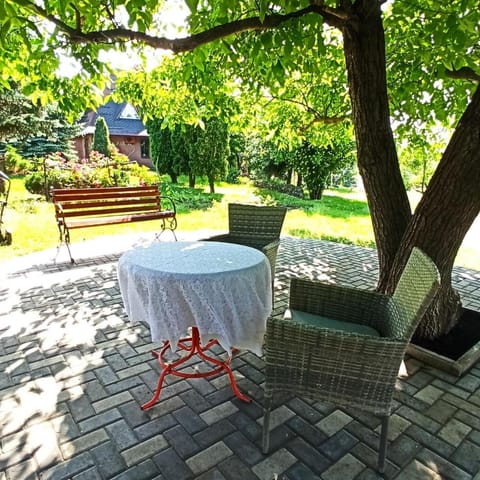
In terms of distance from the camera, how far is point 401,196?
3051 mm

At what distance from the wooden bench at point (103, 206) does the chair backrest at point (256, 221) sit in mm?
2442

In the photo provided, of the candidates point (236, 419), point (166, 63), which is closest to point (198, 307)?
point (236, 419)

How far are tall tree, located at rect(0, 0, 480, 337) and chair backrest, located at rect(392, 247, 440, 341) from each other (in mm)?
834

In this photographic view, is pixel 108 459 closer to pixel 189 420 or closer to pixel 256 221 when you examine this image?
pixel 189 420

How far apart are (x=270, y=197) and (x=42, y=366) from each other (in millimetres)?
10955

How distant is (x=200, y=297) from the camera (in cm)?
192

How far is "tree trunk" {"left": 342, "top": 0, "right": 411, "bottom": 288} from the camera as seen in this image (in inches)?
110

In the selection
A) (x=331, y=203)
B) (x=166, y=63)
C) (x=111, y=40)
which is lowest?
(x=331, y=203)

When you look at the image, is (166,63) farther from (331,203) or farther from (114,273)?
(331,203)

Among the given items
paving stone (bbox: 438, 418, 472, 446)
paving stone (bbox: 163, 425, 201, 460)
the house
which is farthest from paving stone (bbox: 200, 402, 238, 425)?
the house

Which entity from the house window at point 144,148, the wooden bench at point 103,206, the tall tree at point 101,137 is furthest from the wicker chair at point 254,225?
the house window at point 144,148

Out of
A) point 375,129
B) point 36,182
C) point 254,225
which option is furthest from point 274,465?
point 36,182

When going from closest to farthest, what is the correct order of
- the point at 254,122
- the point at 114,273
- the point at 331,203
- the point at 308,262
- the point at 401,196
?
the point at 401,196 → the point at 114,273 → the point at 308,262 → the point at 254,122 → the point at 331,203

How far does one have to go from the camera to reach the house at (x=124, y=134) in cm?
2191
